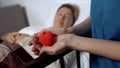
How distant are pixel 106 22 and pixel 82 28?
0.70ft

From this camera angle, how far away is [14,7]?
6.81ft

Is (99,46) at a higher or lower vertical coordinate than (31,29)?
higher

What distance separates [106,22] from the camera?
2.04ft

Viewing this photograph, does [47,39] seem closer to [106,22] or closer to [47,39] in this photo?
[47,39]

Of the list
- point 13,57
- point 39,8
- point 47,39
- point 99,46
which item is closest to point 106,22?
point 99,46

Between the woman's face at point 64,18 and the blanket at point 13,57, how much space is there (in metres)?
0.32

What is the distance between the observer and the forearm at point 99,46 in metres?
0.58

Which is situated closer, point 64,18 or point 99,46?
point 99,46

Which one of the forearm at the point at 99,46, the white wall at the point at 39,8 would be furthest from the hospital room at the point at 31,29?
the forearm at the point at 99,46

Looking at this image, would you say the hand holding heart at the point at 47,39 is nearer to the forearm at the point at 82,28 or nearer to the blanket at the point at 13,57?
the forearm at the point at 82,28

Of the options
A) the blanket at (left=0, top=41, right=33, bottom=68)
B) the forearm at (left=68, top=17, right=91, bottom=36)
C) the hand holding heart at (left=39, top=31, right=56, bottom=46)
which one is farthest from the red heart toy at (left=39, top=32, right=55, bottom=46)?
the blanket at (left=0, top=41, right=33, bottom=68)

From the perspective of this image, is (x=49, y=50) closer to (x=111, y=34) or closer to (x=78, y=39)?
(x=78, y=39)

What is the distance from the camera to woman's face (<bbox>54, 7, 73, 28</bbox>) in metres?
1.40

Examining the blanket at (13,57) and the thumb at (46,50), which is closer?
the thumb at (46,50)
